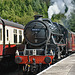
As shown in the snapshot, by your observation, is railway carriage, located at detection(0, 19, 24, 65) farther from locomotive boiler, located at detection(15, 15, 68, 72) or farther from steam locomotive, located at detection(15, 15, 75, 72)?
locomotive boiler, located at detection(15, 15, 68, 72)

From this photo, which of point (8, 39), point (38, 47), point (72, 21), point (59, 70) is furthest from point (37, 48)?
point (72, 21)

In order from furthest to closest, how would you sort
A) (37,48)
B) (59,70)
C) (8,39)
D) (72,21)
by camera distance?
(72,21) < (8,39) < (37,48) < (59,70)

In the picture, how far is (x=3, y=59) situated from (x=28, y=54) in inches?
82.8

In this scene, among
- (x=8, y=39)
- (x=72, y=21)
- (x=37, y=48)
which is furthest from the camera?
(x=72, y=21)

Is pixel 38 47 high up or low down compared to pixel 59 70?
up

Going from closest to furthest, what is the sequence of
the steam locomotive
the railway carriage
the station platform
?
the station platform, the steam locomotive, the railway carriage

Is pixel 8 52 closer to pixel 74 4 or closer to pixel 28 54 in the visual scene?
pixel 28 54

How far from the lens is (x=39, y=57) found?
11.5 meters

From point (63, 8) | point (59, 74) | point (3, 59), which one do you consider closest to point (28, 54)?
point (3, 59)

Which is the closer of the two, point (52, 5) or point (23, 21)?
point (52, 5)

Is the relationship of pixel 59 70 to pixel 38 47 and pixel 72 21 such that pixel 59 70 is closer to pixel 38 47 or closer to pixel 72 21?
pixel 38 47

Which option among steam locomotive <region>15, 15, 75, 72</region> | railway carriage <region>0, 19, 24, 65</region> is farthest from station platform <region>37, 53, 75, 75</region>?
railway carriage <region>0, 19, 24, 65</region>

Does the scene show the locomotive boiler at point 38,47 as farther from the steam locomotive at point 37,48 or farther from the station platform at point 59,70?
the station platform at point 59,70

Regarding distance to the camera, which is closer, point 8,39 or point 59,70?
point 59,70
